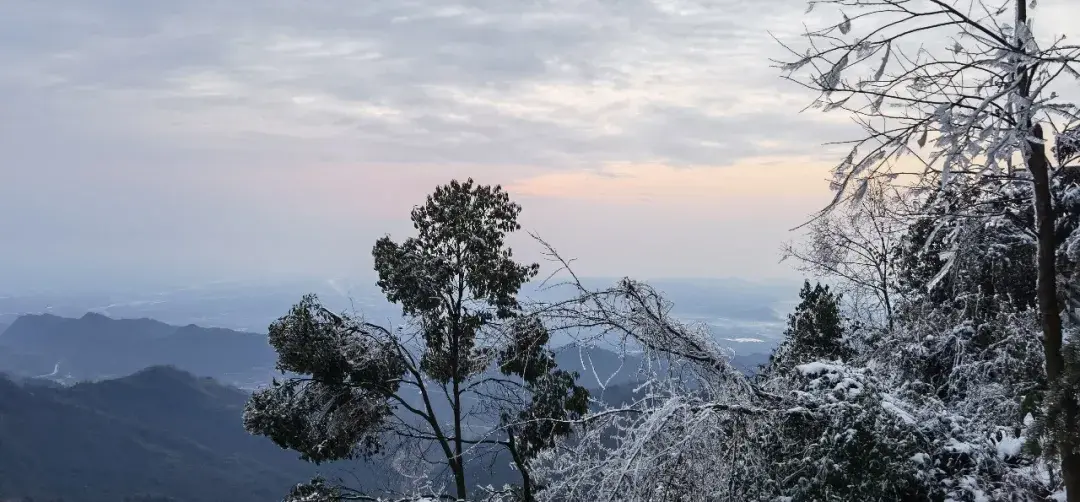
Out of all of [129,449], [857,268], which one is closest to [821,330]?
[857,268]

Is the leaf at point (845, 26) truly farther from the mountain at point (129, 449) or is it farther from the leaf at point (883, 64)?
the mountain at point (129, 449)

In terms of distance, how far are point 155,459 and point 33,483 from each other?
2370 cm

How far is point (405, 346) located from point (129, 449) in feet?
604

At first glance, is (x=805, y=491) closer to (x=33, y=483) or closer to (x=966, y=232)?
(x=966, y=232)

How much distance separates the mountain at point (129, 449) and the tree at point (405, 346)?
393ft

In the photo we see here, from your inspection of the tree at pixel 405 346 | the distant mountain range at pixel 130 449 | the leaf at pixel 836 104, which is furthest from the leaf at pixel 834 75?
the distant mountain range at pixel 130 449

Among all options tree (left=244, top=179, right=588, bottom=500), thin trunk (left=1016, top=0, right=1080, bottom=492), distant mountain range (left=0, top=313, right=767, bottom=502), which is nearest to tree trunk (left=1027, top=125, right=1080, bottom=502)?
thin trunk (left=1016, top=0, right=1080, bottom=492)

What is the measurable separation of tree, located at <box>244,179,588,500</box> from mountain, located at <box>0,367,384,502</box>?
393ft

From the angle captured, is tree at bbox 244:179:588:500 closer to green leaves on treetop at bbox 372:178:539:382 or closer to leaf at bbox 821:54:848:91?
green leaves on treetop at bbox 372:178:539:382

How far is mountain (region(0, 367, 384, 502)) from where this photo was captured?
141 m

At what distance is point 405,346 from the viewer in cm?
1442

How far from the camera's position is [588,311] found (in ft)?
14.1

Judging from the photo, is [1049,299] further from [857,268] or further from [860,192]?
[857,268]

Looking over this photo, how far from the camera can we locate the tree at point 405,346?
45.0 ft
